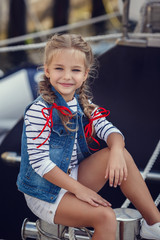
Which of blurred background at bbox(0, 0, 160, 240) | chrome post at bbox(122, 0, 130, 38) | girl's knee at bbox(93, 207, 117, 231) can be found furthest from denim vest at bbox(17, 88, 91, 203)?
chrome post at bbox(122, 0, 130, 38)

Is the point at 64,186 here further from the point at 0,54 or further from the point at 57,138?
the point at 0,54

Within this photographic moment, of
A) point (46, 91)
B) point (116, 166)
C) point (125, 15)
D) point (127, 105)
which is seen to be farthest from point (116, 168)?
point (125, 15)

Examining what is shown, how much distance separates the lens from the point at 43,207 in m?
0.80

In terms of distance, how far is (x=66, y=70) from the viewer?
2.58 ft

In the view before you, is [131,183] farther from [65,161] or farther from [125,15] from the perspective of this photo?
[125,15]

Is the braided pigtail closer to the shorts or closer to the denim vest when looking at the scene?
the denim vest

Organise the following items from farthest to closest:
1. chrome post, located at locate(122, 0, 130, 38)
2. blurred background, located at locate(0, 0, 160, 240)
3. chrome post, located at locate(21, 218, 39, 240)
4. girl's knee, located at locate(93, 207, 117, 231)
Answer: chrome post, located at locate(122, 0, 130, 38), blurred background, located at locate(0, 0, 160, 240), chrome post, located at locate(21, 218, 39, 240), girl's knee, located at locate(93, 207, 117, 231)

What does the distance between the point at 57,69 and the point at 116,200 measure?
450 mm

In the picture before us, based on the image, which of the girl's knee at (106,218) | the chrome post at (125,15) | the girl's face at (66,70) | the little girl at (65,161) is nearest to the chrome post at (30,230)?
the little girl at (65,161)

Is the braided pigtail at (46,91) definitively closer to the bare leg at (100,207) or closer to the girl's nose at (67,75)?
the girl's nose at (67,75)

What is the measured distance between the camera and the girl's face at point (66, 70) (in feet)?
2.58

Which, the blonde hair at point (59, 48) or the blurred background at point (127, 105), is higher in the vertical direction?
the blonde hair at point (59, 48)

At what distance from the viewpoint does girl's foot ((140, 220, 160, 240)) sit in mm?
788

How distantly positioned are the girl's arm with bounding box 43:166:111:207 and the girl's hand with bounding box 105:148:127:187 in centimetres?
4
